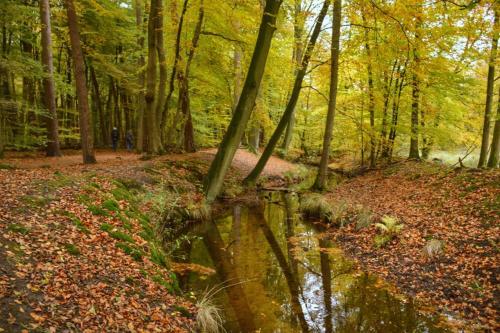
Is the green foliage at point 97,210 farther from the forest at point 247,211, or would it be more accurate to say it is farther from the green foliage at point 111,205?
the green foliage at point 111,205

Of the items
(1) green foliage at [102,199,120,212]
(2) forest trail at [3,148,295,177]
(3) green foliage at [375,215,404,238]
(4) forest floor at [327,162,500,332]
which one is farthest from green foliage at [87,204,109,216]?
(3) green foliage at [375,215,404,238]

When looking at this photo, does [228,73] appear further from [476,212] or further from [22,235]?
[22,235]

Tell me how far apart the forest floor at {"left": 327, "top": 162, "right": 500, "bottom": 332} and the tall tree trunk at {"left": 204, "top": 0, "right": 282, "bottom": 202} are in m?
4.01

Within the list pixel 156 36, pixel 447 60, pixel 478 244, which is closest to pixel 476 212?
pixel 478 244

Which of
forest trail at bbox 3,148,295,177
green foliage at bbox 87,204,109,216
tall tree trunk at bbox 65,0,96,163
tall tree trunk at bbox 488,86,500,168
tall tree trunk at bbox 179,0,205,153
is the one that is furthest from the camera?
tall tree trunk at bbox 179,0,205,153

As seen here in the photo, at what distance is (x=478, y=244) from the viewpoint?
7.17 metres

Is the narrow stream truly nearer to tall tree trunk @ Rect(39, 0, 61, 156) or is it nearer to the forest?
the forest

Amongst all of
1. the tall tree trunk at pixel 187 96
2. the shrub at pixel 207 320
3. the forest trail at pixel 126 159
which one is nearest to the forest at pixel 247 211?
the shrub at pixel 207 320

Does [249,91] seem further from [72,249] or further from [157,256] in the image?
[72,249]

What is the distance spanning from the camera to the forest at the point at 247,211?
16.7 ft

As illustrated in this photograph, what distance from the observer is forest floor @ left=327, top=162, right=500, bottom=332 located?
19.6 feet

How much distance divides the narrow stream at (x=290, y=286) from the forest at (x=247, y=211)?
36 millimetres

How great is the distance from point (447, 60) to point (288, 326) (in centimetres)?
1380

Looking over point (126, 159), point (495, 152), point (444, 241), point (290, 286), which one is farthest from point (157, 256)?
point (495, 152)
